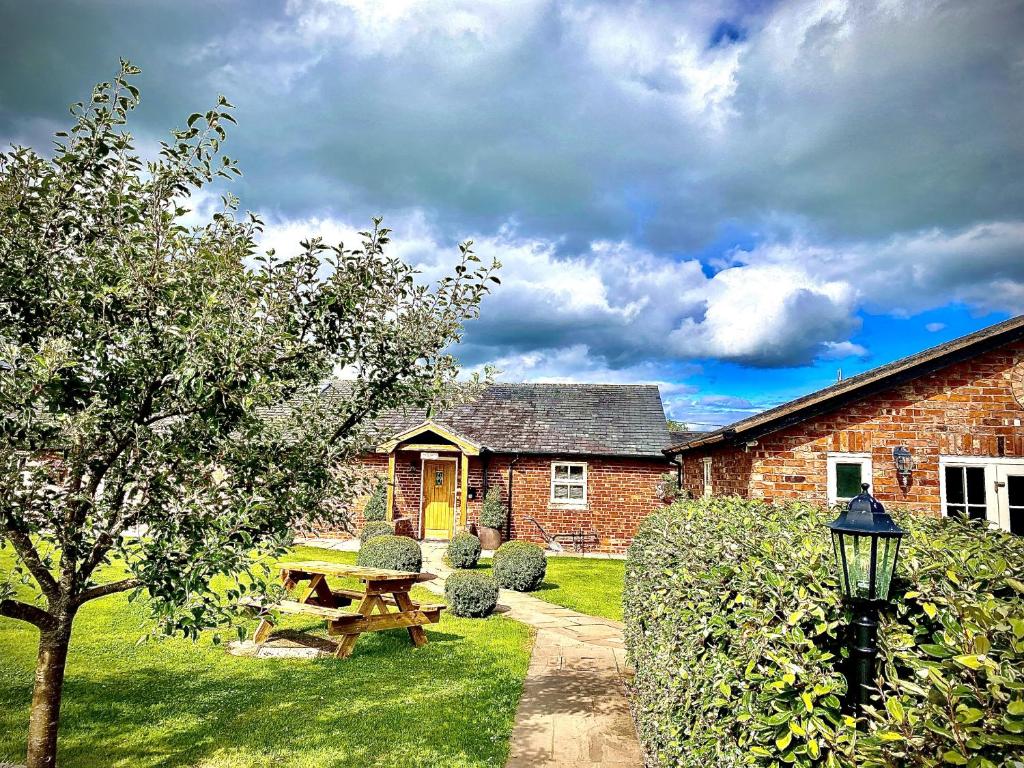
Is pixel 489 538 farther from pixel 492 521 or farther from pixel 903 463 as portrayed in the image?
pixel 903 463

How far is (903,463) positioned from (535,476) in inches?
456

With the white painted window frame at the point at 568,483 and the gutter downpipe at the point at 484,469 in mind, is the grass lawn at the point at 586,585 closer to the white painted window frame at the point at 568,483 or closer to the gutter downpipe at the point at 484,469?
the white painted window frame at the point at 568,483

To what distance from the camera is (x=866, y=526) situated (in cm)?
235

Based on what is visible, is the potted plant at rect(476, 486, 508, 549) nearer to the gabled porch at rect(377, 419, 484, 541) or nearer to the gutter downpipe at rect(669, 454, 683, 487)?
the gabled porch at rect(377, 419, 484, 541)

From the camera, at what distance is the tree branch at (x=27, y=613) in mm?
3693

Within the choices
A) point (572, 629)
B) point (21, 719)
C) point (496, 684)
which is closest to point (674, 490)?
point (572, 629)

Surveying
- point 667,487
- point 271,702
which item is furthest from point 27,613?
point 667,487

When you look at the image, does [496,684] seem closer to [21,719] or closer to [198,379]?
[21,719]

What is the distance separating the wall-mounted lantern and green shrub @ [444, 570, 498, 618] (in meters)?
7.07

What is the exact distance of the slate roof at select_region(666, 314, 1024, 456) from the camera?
381 inches

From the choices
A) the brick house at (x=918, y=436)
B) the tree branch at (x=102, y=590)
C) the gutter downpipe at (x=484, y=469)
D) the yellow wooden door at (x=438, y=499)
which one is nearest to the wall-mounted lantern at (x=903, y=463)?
the brick house at (x=918, y=436)

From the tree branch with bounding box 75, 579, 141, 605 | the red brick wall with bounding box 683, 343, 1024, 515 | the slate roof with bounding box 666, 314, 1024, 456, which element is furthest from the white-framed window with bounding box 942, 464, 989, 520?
the tree branch with bounding box 75, 579, 141, 605

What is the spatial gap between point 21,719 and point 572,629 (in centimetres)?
702

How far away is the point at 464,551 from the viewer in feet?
47.9
